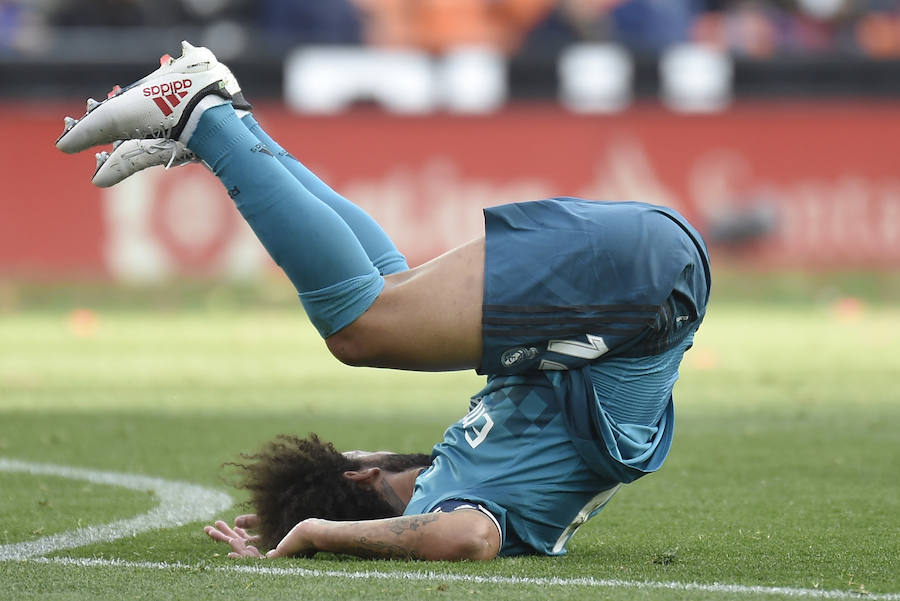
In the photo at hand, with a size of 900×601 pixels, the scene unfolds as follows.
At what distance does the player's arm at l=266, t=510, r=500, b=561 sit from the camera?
12.6 feet

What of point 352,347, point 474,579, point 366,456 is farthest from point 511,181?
point 474,579

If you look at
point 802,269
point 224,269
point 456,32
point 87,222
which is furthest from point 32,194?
point 802,269

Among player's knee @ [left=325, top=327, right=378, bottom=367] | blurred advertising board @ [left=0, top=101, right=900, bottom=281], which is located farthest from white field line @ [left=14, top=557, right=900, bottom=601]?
blurred advertising board @ [left=0, top=101, right=900, bottom=281]

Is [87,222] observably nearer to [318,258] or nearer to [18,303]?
[18,303]

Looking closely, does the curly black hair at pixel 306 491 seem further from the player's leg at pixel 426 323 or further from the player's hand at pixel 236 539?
the player's leg at pixel 426 323

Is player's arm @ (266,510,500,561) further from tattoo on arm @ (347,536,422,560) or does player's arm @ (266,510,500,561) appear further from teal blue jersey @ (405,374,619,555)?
teal blue jersey @ (405,374,619,555)

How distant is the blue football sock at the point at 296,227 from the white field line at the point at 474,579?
67cm

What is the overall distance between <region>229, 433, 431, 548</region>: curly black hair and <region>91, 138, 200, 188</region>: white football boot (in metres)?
0.90

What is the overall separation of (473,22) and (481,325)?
1352 cm

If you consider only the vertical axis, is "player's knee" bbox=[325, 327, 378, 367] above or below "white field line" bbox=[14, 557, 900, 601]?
above

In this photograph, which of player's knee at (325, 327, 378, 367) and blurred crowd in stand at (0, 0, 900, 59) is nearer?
player's knee at (325, 327, 378, 367)

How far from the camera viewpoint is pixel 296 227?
3.89 metres

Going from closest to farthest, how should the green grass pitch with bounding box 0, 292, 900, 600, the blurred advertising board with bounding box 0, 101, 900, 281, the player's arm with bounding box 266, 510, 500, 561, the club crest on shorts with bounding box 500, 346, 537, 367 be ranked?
the green grass pitch with bounding box 0, 292, 900, 600
the player's arm with bounding box 266, 510, 500, 561
the club crest on shorts with bounding box 500, 346, 537, 367
the blurred advertising board with bounding box 0, 101, 900, 281

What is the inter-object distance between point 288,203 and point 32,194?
35.6 ft
